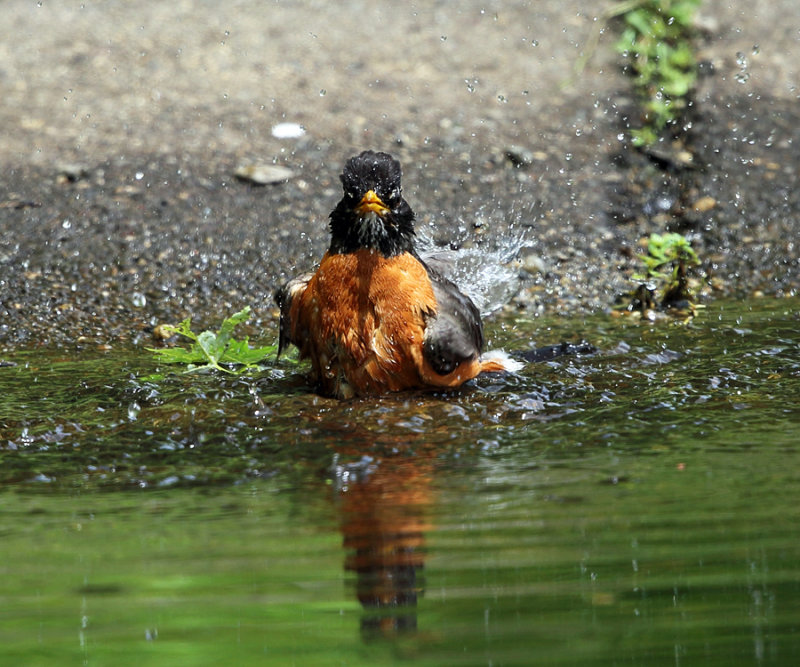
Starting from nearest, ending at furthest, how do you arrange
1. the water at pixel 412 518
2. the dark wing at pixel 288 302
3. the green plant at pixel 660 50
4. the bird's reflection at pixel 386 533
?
the water at pixel 412 518 → the bird's reflection at pixel 386 533 → the dark wing at pixel 288 302 → the green plant at pixel 660 50

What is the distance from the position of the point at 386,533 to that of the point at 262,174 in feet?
20.2

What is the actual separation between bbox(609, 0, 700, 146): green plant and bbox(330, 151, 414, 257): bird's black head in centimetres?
495

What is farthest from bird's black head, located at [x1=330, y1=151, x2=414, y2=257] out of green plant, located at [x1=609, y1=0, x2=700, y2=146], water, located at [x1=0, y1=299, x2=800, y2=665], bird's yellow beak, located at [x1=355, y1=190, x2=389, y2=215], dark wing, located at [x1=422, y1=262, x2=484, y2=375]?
green plant, located at [x1=609, y1=0, x2=700, y2=146]

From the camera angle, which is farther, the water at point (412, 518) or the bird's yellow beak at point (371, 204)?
the bird's yellow beak at point (371, 204)

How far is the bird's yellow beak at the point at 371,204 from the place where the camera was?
5.39 metres

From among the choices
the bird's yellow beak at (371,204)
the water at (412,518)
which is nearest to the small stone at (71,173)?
the water at (412,518)

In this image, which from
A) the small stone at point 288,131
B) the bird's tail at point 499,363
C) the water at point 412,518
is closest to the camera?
the water at point 412,518

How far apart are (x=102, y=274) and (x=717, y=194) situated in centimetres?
476

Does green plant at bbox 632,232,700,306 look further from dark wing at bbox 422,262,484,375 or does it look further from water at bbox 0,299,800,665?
dark wing at bbox 422,262,484,375

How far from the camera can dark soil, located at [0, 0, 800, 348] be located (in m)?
8.23

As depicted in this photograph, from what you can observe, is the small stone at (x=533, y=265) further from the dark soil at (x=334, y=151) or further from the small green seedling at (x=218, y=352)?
the small green seedling at (x=218, y=352)

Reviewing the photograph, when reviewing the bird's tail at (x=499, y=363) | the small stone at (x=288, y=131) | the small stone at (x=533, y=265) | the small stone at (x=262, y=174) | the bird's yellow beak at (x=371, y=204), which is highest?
the small stone at (x=288, y=131)

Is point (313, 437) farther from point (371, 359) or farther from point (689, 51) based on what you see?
point (689, 51)

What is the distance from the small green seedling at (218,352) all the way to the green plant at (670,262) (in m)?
2.64
